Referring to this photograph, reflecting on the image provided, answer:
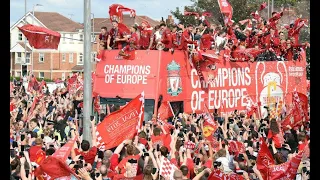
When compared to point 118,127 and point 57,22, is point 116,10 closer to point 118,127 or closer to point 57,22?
point 118,127

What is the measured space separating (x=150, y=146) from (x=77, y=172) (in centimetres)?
238

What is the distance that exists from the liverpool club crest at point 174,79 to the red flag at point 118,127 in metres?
5.07

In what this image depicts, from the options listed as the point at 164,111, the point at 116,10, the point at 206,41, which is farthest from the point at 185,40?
the point at 164,111

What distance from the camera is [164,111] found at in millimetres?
17859

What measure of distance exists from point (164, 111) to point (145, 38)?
2.08m

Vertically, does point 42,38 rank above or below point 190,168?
above

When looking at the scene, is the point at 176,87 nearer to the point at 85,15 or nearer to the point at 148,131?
the point at 148,131

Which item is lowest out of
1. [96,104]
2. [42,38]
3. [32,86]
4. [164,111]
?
[164,111]

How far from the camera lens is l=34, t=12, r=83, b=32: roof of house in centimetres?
8406

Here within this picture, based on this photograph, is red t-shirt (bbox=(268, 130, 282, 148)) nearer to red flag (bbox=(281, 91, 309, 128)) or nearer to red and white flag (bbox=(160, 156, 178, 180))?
red flag (bbox=(281, 91, 309, 128))

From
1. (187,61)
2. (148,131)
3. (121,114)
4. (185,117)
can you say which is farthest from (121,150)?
(187,61)

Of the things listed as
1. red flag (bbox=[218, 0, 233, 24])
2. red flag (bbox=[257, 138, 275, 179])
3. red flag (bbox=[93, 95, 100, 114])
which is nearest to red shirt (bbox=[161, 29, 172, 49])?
red flag (bbox=[93, 95, 100, 114])

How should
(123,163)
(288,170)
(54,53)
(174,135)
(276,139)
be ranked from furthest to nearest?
1. (54,53)
2. (276,139)
3. (174,135)
4. (123,163)
5. (288,170)

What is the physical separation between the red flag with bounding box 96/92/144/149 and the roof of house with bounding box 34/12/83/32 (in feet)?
233
